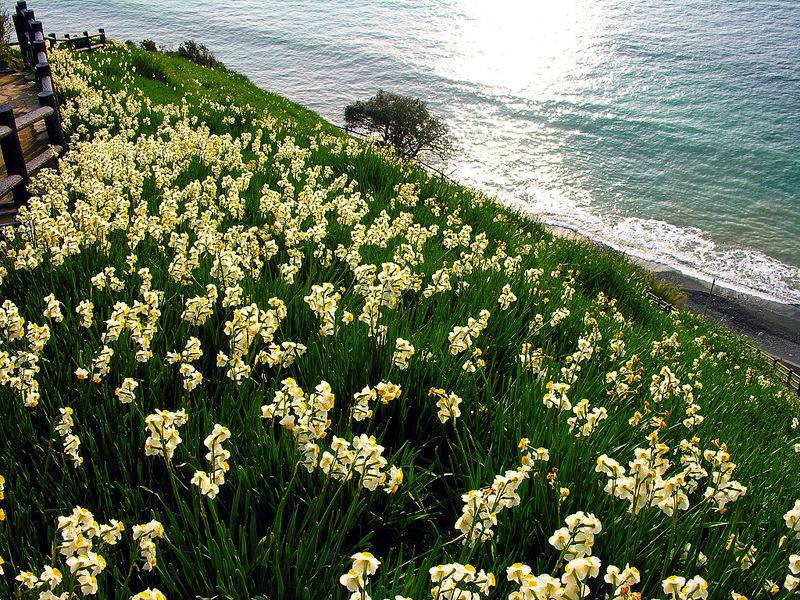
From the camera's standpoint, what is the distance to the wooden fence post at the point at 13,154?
723 cm

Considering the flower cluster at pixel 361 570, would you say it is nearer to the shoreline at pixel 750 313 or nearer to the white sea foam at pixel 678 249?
the shoreline at pixel 750 313

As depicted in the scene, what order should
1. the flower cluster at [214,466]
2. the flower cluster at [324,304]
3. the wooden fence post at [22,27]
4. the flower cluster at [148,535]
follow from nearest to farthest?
the flower cluster at [148,535] < the flower cluster at [214,466] < the flower cluster at [324,304] < the wooden fence post at [22,27]

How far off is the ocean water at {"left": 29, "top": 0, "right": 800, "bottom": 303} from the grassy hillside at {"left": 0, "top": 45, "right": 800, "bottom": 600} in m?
33.5

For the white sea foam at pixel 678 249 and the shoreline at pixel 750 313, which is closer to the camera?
the shoreline at pixel 750 313

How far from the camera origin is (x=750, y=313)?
2961cm

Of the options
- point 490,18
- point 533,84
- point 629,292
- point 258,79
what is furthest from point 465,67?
point 629,292

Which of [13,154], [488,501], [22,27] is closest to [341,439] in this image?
[488,501]

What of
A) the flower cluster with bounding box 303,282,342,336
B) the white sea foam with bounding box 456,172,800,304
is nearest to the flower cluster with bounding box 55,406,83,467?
the flower cluster with bounding box 303,282,342,336

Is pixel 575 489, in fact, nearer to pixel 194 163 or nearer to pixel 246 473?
pixel 246 473

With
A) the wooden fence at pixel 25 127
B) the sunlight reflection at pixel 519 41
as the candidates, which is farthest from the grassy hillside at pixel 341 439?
the sunlight reflection at pixel 519 41

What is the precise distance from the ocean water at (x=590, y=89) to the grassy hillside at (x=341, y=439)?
110 feet

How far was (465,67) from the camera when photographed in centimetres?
7900

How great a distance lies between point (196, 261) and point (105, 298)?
26.3 inches

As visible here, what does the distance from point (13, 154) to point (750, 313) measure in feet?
105
